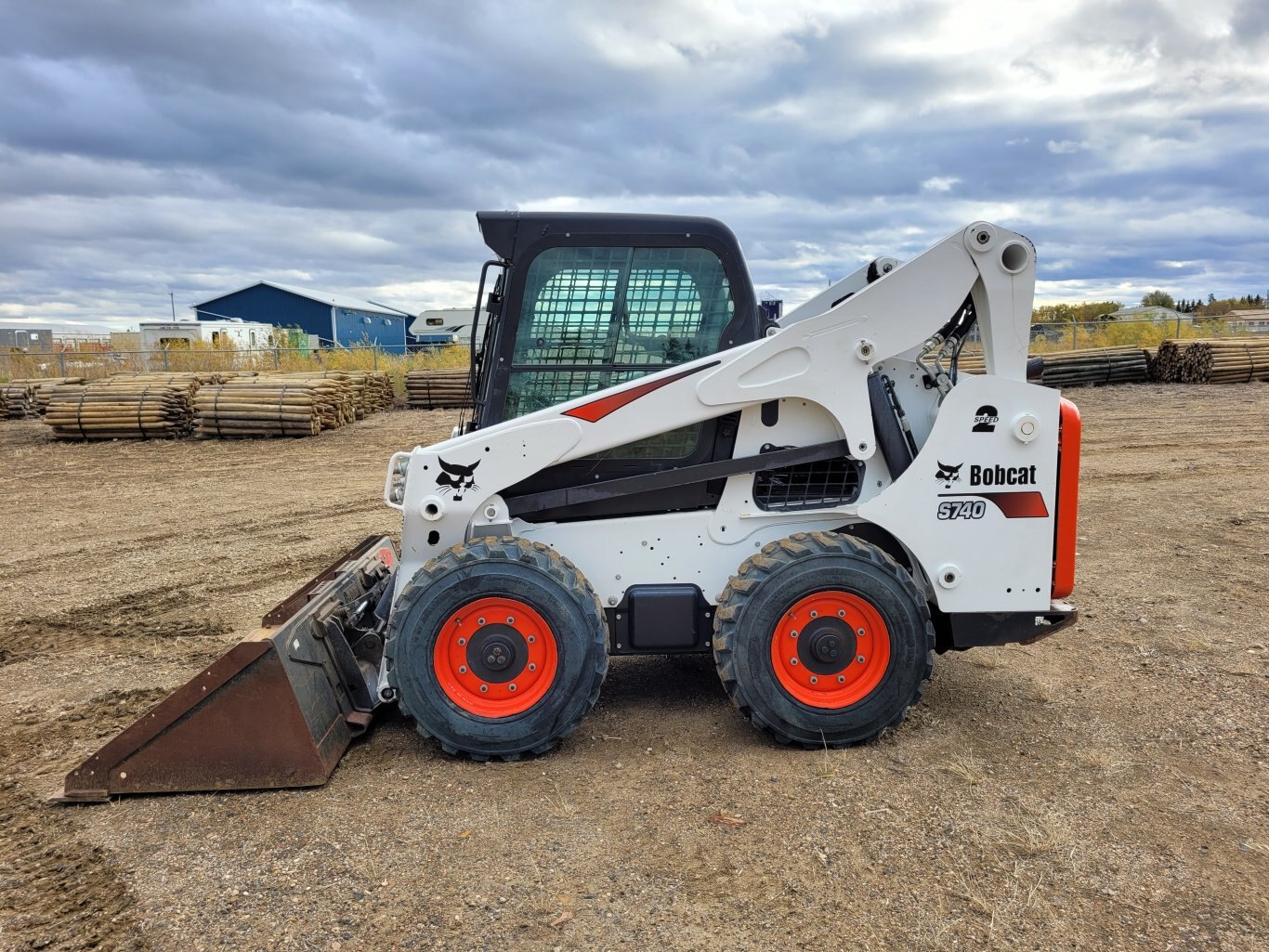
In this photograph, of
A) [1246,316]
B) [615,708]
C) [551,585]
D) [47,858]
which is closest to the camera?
[47,858]

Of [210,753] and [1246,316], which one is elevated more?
[1246,316]

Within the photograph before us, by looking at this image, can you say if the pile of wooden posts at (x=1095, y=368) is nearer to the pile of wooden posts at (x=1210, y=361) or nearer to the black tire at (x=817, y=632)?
the pile of wooden posts at (x=1210, y=361)

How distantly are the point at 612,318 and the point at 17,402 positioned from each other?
23.0 metres

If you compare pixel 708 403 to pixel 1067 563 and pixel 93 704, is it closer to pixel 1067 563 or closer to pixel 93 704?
pixel 1067 563

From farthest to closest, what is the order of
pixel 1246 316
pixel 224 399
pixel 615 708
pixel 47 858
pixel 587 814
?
pixel 1246 316, pixel 224 399, pixel 615 708, pixel 587 814, pixel 47 858

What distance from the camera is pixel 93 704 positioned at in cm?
525

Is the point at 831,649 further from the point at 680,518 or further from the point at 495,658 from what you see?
the point at 495,658

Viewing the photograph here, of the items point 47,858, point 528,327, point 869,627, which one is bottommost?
point 47,858

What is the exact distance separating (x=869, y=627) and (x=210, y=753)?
2986 mm

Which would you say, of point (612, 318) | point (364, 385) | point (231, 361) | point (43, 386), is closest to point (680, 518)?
point (612, 318)

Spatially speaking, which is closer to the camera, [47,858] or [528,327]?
[47,858]

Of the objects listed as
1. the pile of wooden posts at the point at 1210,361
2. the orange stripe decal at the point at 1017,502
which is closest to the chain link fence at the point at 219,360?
the pile of wooden posts at the point at 1210,361

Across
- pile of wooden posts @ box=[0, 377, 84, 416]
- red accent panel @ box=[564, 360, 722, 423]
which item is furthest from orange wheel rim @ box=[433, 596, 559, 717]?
pile of wooden posts @ box=[0, 377, 84, 416]

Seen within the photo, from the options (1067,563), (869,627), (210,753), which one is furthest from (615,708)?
(1067,563)
